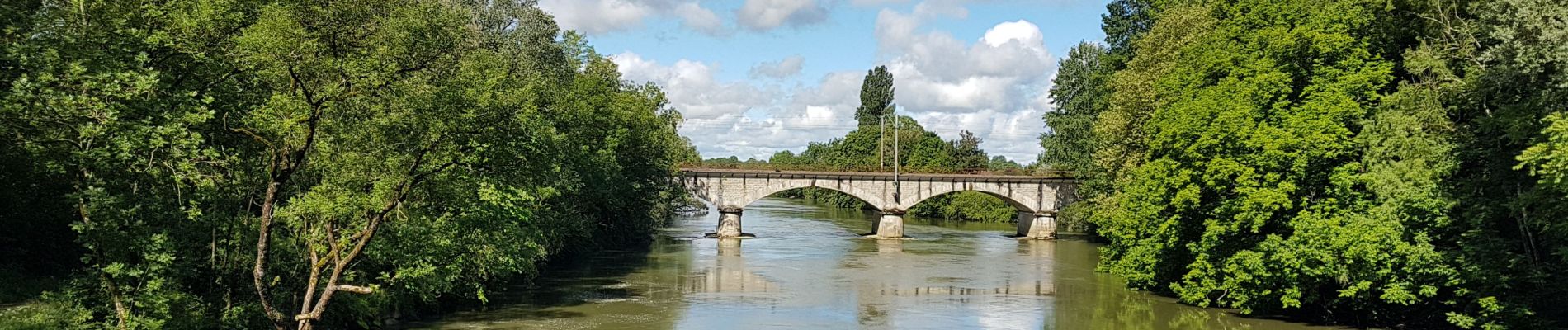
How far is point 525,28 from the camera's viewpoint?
44.2m

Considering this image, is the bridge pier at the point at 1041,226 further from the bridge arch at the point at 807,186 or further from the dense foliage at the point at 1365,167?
the dense foliage at the point at 1365,167

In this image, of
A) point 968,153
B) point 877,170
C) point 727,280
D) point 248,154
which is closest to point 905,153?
point 968,153

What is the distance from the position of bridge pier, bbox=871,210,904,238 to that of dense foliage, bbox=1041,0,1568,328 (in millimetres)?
31872

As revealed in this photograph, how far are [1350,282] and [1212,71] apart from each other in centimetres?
722

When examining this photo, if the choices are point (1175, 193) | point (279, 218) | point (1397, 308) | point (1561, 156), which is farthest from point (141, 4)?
point (1397, 308)

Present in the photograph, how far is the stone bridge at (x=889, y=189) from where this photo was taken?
226 ft

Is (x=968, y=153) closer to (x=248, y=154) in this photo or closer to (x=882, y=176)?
(x=882, y=176)

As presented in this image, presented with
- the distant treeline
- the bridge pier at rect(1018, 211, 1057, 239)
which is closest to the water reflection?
the bridge pier at rect(1018, 211, 1057, 239)

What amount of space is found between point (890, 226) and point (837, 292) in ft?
98.7

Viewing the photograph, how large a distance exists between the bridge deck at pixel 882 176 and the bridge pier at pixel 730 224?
2421 millimetres

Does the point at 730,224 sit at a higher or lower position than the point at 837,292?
higher

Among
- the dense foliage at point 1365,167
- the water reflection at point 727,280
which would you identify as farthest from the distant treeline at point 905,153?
the dense foliage at point 1365,167

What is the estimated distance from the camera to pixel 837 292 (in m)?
38.6

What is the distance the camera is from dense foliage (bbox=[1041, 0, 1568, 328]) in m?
22.8
